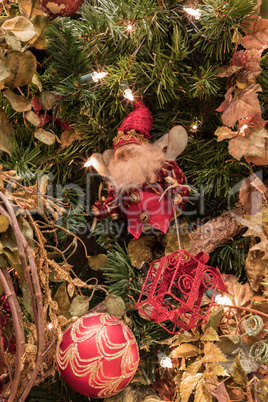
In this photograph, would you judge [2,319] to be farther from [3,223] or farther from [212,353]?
[212,353]

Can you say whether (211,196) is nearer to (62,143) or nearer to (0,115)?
(62,143)

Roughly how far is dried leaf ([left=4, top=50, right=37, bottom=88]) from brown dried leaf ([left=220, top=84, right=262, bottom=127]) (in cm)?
34

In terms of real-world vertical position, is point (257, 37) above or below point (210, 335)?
above

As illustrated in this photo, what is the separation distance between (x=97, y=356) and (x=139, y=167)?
13.2 inches

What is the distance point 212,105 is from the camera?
73 cm

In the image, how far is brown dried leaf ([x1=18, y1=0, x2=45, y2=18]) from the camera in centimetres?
63

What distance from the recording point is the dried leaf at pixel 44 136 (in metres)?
0.66

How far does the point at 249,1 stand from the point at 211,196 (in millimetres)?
355

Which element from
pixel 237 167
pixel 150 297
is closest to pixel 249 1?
pixel 237 167

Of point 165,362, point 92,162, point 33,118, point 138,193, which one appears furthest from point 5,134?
point 165,362

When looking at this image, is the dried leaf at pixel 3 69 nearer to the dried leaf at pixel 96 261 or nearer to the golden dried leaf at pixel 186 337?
the dried leaf at pixel 96 261

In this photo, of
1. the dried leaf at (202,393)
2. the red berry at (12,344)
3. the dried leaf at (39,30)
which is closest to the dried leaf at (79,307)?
the red berry at (12,344)

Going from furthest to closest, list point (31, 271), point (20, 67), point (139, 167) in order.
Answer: point (139, 167)
point (20, 67)
point (31, 271)

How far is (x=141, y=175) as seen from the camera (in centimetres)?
71
